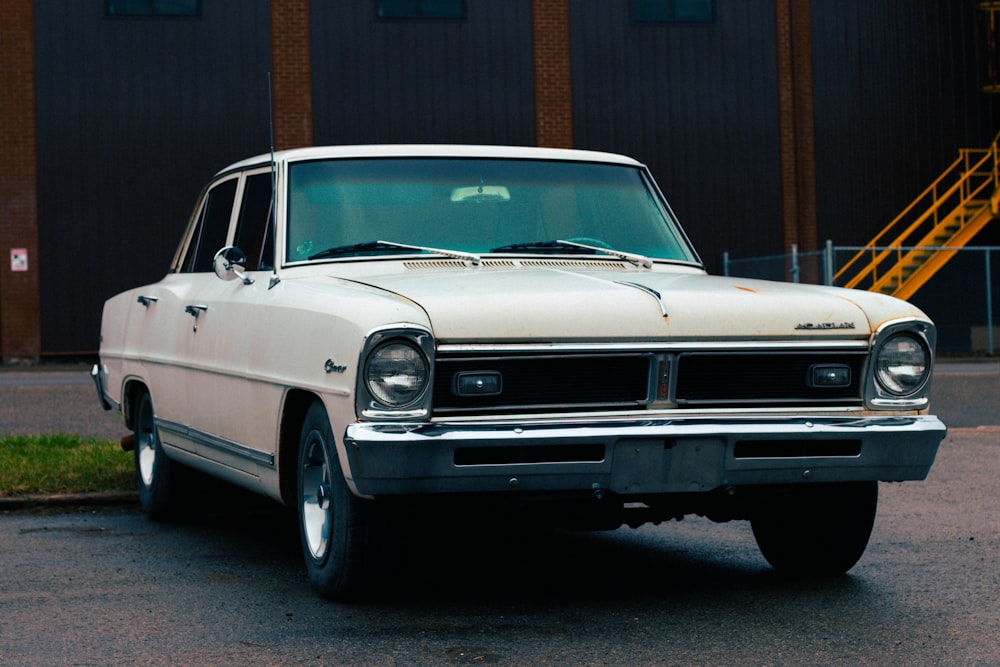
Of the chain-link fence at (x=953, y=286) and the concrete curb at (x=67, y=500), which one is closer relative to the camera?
the concrete curb at (x=67, y=500)

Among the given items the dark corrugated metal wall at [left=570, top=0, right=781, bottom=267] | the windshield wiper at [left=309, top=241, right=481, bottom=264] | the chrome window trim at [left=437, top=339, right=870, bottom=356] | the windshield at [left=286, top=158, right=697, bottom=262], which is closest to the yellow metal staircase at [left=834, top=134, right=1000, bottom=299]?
the dark corrugated metal wall at [left=570, top=0, right=781, bottom=267]

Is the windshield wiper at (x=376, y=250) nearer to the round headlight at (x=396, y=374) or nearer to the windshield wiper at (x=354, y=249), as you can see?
the windshield wiper at (x=354, y=249)

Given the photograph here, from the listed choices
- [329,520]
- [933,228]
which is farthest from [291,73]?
[329,520]

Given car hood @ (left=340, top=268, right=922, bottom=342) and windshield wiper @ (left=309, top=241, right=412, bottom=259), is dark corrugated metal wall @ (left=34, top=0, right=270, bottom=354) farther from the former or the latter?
car hood @ (left=340, top=268, right=922, bottom=342)

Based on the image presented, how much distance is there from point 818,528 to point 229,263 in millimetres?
2712

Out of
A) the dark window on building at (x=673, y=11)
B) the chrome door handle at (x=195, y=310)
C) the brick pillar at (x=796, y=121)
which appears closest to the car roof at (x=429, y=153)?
the chrome door handle at (x=195, y=310)

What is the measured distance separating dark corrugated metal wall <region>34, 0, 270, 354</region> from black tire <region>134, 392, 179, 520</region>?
19.1 m

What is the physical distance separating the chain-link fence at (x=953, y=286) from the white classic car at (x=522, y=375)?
18585 mm

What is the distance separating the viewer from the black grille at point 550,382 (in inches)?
194

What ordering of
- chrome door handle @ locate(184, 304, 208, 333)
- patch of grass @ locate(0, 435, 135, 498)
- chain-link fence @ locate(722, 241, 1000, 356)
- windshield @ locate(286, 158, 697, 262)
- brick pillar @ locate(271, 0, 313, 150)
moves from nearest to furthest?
1. windshield @ locate(286, 158, 697, 262)
2. chrome door handle @ locate(184, 304, 208, 333)
3. patch of grass @ locate(0, 435, 135, 498)
4. chain-link fence @ locate(722, 241, 1000, 356)
5. brick pillar @ locate(271, 0, 313, 150)

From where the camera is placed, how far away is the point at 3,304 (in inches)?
1058

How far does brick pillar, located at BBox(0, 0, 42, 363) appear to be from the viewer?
87.7ft

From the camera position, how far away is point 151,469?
25.8 ft

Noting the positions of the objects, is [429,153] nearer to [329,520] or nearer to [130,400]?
[329,520]
